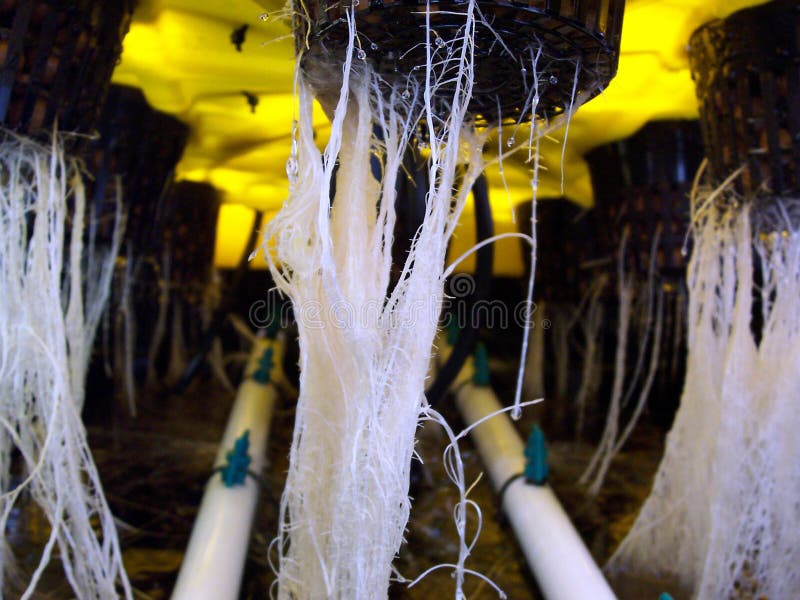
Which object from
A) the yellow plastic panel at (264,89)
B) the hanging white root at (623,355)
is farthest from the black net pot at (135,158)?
the hanging white root at (623,355)

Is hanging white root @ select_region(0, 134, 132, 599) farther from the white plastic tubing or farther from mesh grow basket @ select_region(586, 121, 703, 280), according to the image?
mesh grow basket @ select_region(586, 121, 703, 280)

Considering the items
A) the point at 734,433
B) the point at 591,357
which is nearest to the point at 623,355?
the point at 591,357

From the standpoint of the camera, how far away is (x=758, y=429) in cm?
55

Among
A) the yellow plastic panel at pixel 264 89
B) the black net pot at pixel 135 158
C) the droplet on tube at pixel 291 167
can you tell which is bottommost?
the droplet on tube at pixel 291 167

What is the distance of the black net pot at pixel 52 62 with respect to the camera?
1.36 feet

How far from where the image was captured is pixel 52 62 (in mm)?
434

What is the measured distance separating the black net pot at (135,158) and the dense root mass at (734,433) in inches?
21.8

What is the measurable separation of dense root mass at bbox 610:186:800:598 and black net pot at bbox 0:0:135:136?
500mm

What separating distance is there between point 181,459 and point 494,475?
1.18ft

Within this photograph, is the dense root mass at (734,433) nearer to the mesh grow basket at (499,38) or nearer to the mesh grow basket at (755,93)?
the mesh grow basket at (755,93)

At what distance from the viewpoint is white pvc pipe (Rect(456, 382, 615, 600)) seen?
50cm

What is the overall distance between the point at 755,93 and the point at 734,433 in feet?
0.86

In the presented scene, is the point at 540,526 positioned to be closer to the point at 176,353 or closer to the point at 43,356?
the point at 43,356

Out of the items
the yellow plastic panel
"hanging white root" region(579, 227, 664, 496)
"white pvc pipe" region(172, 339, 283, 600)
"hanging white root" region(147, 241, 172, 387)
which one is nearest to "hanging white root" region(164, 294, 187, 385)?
"hanging white root" region(147, 241, 172, 387)
